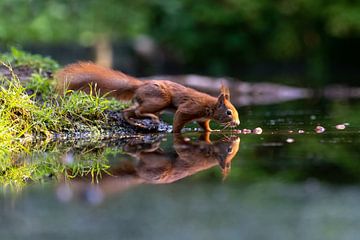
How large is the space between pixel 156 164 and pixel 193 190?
3.24 ft

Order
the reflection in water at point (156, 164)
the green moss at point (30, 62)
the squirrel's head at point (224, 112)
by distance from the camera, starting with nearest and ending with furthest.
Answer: the reflection in water at point (156, 164) < the squirrel's head at point (224, 112) < the green moss at point (30, 62)

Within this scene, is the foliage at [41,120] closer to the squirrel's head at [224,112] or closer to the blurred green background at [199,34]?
the squirrel's head at [224,112]

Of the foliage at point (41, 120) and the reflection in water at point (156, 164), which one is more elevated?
the foliage at point (41, 120)

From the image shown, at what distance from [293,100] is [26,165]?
729 cm

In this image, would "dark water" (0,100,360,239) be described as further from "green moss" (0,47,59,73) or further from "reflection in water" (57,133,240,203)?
"green moss" (0,47,59,73)

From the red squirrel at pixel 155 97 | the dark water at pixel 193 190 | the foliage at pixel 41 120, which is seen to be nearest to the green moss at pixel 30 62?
the foliage at pixel 41 120

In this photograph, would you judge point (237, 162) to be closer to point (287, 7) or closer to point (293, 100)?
point (293, 100)

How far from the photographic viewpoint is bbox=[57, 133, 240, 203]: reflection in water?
4.70m

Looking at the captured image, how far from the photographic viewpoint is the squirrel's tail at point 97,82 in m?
7.39

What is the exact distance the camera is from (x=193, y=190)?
4.54 metres

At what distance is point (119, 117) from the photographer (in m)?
7.40

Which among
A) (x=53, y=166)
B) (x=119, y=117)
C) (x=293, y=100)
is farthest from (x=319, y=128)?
(x=293, y=100)

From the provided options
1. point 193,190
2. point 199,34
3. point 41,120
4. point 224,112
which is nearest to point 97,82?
point 41,120

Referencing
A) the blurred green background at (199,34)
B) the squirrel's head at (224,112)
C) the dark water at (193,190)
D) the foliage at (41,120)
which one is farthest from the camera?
the blurred green background at (199,34)
